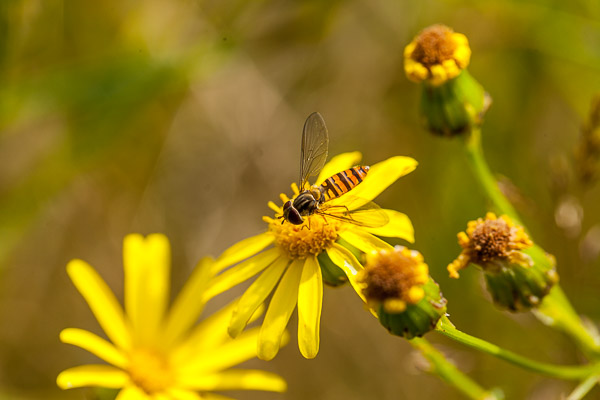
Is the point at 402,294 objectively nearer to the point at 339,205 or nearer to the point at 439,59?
the point at 339,205

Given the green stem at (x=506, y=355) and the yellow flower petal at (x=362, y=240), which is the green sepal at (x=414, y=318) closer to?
the green stem at (x=506, y=355)

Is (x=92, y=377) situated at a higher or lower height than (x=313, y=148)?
lower

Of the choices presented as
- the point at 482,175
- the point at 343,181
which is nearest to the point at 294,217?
the point at 343,181

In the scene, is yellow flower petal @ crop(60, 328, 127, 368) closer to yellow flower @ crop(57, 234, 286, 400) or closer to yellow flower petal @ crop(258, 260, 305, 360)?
yellow flower @ crop(57, 234, 286, 400)

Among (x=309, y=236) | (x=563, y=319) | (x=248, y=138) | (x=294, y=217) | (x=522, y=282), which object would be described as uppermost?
(x=248, y=138)

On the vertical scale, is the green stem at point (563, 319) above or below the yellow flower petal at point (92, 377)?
below

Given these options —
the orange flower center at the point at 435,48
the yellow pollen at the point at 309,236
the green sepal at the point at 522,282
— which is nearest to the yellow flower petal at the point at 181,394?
the yellow pollen at the point at 309,236

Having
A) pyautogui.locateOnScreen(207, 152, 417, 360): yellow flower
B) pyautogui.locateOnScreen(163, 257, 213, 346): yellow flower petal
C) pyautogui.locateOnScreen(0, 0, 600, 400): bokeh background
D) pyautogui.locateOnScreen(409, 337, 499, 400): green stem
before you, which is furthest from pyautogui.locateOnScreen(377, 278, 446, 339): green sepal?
pyautogui.locateOnScreen(0, 0, 600, 400): bokeh background
